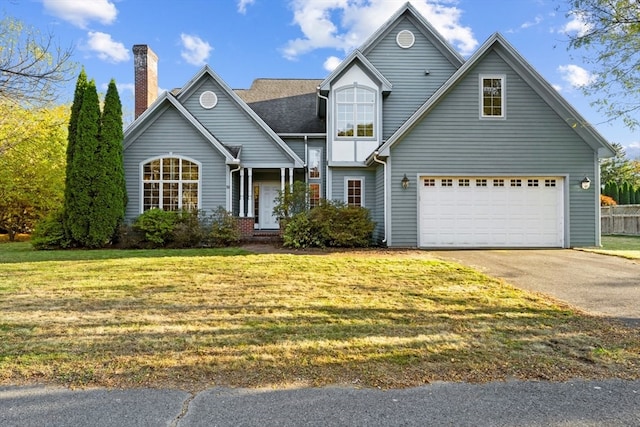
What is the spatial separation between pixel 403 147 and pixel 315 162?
5.17 meters

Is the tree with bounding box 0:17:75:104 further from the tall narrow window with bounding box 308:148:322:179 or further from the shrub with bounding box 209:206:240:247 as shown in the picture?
the tall narrow window with bounding box 308:148:322:179

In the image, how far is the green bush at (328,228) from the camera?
13.0 meters

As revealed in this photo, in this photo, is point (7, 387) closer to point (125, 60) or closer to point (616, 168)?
point (125, 60)

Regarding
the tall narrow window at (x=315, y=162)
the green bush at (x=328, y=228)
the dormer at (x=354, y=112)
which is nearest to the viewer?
the green bush at (x=328, y=228)

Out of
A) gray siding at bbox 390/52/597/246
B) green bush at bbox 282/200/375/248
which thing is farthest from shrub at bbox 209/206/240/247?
gray siding at bbox 390/52/597/246

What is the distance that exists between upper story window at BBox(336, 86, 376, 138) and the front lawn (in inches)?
360

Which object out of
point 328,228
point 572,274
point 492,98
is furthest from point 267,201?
point 572,274

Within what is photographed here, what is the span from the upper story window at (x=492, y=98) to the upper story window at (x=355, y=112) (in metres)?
4.08

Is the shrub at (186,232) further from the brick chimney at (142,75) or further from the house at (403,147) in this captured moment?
the brick chimney at (142,75)

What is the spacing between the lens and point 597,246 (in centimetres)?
1334

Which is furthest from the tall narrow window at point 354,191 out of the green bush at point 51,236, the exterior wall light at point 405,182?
the green bush at point 51,236

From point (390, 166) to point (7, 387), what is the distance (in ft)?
37.9

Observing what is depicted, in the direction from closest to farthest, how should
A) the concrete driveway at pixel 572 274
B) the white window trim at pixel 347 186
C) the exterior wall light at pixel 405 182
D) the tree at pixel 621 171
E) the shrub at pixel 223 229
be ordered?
1. the concrete driveway at pixel 572 274
2. the exterior wall light at pixel 405 182
3. the shrub at pixel 223 229
4. the white window trim at pixel 347 186
5. the tree at pixel 621 171

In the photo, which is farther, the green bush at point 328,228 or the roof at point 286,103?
the roof at point 286,103
